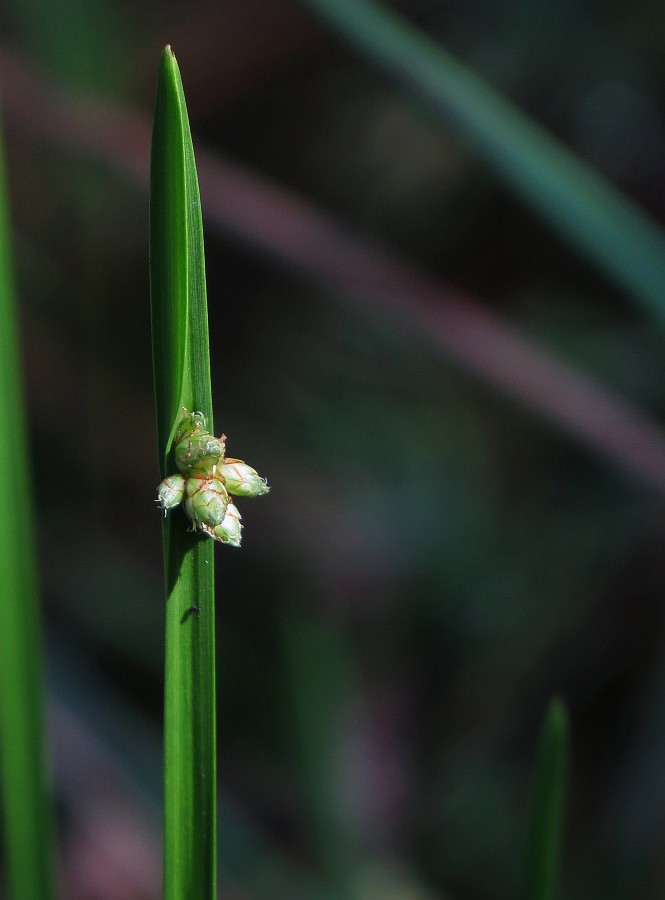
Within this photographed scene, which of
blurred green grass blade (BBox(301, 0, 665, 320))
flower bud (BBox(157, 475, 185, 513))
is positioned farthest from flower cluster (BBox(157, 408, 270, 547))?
blurred green grass blade (BBox(301, 0, 665, 320))

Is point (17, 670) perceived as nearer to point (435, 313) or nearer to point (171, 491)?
point (171, 491)

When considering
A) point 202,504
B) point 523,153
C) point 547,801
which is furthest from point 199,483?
point 523,153

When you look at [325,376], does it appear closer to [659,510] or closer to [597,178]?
[659,510]

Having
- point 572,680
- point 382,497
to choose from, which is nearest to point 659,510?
point 572,680

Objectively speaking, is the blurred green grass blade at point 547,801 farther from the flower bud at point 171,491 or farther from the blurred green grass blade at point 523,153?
the blurred green grass blade at point 523,153

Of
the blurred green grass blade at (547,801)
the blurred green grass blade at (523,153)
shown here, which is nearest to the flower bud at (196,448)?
the blurred green grass blade at (547,801)

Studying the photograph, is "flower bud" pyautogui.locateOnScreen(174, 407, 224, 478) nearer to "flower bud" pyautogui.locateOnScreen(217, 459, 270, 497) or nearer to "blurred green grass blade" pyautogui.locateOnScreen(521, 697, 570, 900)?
"flower bud" pyautogui.locateOnScreen(217, 459, 270, 497)

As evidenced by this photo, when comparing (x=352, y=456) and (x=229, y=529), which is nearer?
(x=229, y=529)
